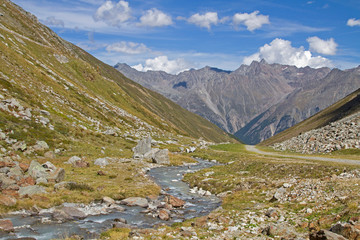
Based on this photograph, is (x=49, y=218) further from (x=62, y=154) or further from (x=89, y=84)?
(x=89, y=84)

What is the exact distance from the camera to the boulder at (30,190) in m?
28.8

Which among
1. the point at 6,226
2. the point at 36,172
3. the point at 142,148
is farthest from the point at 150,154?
the point at 6,226

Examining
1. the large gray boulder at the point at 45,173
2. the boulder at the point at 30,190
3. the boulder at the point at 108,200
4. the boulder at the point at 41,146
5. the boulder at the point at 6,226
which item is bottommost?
the boulder at the point at 108,200

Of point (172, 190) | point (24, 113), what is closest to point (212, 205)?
point (172, 190)

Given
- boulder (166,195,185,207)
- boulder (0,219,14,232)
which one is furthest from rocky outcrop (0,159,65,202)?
boulder (166,195,185,207)

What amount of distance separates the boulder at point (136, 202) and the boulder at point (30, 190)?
369 inches

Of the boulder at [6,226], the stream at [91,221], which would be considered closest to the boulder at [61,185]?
the stream at [91,221]

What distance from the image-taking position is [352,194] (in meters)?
22.0

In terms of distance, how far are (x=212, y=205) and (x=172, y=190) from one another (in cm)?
1016

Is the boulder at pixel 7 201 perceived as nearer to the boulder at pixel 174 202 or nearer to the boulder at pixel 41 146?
the boulder at pixel 174 202

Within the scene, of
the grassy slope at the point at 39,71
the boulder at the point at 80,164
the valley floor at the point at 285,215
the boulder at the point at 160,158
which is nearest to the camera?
the valley floor at the point at 285,215

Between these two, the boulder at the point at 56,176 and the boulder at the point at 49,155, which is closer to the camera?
the boulder at the point at 56,176

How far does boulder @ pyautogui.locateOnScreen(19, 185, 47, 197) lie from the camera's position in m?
28.8

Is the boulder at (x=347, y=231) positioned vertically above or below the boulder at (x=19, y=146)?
below
